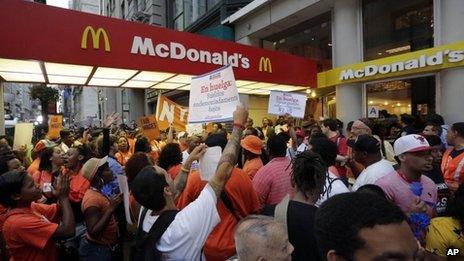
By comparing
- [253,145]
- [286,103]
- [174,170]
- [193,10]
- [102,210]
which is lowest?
[102,210]

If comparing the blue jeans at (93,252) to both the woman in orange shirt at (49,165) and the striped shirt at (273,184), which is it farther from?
the woman in orange shirt at (49,165)

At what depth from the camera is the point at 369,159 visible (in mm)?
3871

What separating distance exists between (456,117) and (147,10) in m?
23.1

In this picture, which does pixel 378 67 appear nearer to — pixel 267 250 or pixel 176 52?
pixel 176 52

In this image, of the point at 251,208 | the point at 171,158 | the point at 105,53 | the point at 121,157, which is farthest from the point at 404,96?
the point at 251,208

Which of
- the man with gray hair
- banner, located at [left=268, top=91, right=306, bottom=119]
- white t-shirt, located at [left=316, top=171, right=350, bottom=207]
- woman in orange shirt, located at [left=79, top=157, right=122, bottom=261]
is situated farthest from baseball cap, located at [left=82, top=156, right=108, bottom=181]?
banner, located at [left=268, top=91, right=306, bottom=119]

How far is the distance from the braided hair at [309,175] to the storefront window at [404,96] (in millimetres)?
9379

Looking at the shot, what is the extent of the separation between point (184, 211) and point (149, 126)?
7.52 m

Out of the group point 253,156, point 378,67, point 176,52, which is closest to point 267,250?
point 253,156

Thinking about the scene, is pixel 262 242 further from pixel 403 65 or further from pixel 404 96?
pixel 404 96

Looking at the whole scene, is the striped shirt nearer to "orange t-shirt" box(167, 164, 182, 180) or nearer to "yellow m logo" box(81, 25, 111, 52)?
"orange t-shirt" box(167, 164, 182, 180)

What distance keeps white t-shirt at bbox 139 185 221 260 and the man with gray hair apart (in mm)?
529

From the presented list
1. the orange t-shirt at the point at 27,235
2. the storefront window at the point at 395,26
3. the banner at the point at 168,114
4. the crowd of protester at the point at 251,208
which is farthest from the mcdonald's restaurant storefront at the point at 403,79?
the orange t-shirt at the point at 27,235

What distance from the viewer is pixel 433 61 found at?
9.51m
